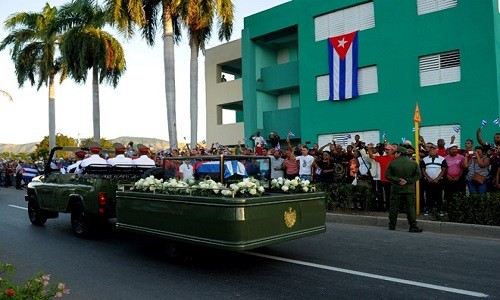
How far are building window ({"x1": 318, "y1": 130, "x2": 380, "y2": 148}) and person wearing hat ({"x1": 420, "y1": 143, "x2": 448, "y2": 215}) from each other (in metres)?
7.03

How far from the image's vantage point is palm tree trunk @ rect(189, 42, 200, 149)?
20.4m

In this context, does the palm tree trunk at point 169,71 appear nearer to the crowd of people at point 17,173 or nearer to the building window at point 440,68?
the crowd of people at point 17,173

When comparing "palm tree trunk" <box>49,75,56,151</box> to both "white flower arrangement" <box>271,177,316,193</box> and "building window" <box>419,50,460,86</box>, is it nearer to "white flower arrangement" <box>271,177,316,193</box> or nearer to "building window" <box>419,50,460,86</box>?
"building window" <box>419,50,460,86</box>

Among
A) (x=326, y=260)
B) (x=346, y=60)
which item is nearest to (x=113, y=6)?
(x=346, y=60)

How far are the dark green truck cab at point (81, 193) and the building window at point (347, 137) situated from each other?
1112 cm

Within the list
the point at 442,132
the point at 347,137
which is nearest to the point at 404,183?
the point at 442,132

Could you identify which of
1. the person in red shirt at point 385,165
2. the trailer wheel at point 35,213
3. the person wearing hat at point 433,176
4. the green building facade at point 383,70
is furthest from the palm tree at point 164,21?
the person wearing hat at point 433,176

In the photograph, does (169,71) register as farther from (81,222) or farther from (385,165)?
(81,222)

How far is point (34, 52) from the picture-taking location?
3005cm

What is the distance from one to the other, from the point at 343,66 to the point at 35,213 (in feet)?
45.5

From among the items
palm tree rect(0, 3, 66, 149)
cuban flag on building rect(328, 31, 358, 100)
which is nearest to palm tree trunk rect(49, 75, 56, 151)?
palm tree rect(0, 3, 66, 149)

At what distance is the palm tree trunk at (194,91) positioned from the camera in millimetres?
20359

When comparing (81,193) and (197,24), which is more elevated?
(197,24)

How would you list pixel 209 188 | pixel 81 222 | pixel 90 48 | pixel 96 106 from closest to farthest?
pixel 209 188 → pixel 81 222 → pixel 90 48 → pixel 96 106
